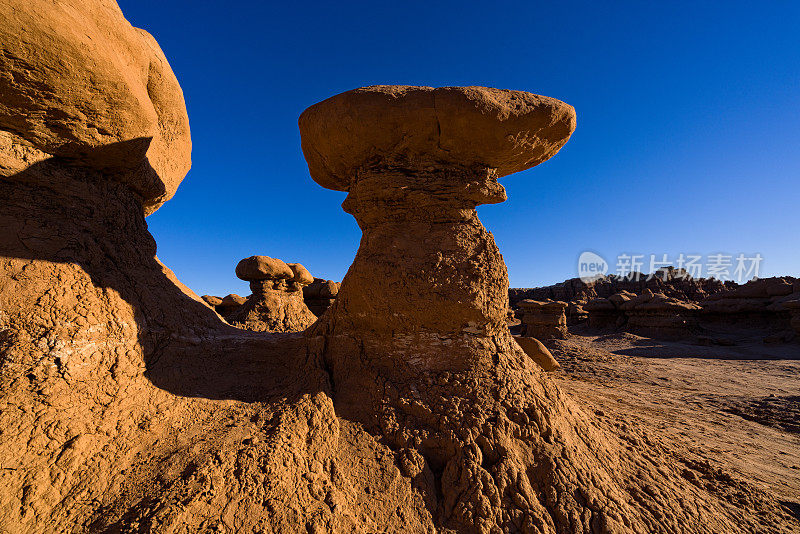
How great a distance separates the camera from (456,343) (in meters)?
2.91

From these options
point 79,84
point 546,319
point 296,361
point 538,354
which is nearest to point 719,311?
point 546,319

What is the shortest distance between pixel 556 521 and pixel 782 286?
64.4 ft

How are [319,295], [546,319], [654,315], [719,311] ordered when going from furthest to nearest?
[719,311], [654,315], [319,295], [546,319]

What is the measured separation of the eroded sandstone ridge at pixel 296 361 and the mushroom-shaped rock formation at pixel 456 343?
17 millimetres

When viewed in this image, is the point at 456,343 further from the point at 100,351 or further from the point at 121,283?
the point at 121,283

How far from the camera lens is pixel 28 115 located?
87.4 inches

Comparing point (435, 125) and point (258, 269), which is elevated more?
point (435, 125)

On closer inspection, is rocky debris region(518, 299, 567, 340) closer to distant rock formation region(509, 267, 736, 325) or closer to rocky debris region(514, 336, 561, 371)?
rocky debris region(514, 336, 561, 371)

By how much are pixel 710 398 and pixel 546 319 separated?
5872mm

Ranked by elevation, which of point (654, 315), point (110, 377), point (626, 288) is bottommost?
point (110, 377)

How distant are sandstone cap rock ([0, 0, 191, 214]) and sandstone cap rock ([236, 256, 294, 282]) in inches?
247

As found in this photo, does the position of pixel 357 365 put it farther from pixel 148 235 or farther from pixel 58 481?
pixel 148 235

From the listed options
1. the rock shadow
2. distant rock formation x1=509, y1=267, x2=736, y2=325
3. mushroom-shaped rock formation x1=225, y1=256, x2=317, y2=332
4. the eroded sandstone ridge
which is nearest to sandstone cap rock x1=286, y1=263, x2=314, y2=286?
mushroom-shaped rock formation x1=225, y1=256, x2=317, y2=332

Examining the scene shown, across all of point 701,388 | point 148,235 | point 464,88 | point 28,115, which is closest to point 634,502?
point 464,88
